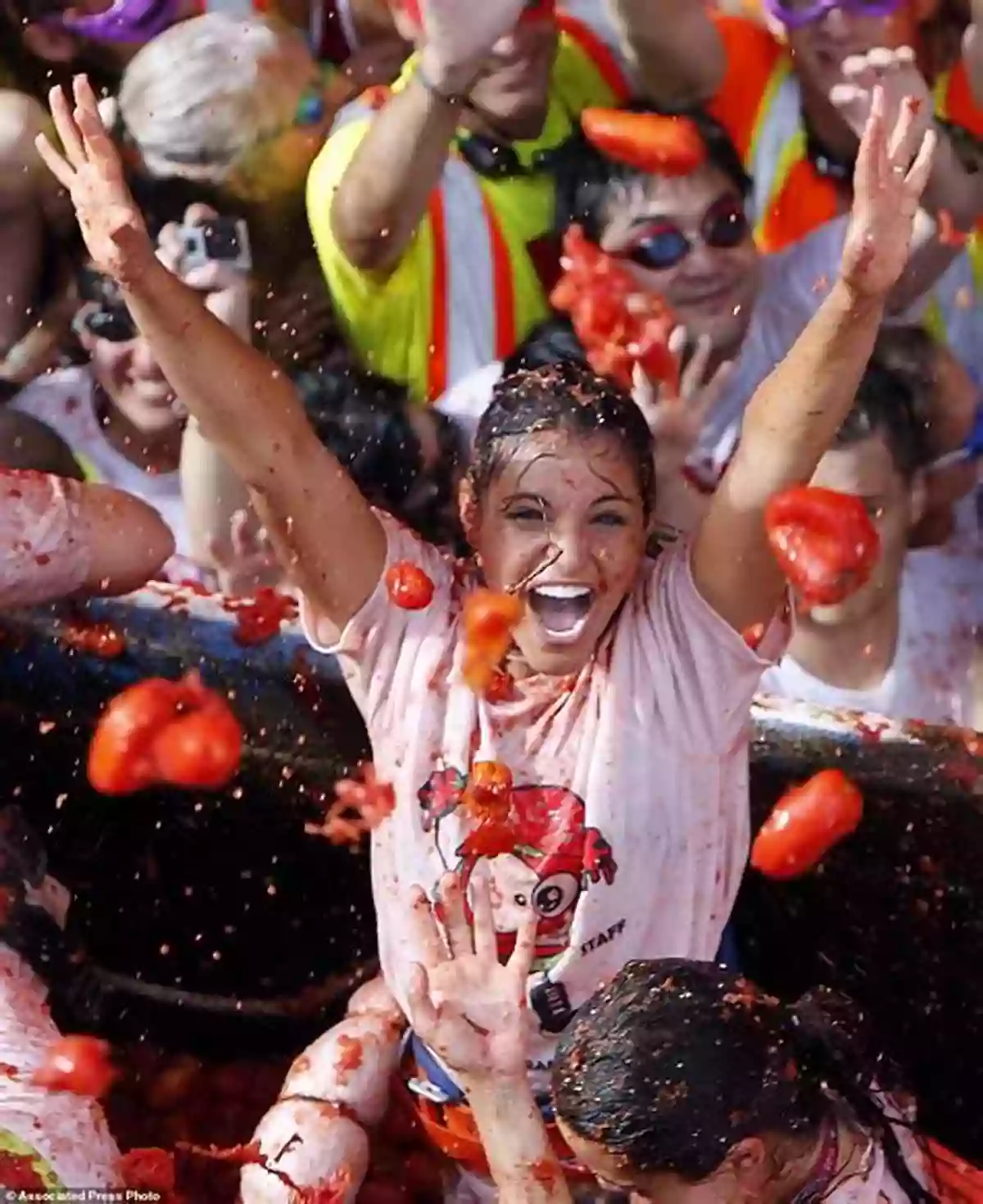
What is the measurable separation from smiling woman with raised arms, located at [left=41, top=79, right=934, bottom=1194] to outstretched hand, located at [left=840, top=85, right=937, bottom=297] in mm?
73

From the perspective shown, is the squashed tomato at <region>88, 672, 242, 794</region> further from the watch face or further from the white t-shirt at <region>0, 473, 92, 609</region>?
the watch face

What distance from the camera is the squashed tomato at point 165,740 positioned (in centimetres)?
85

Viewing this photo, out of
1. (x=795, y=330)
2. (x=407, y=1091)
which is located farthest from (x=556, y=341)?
(x=407, y=1091)

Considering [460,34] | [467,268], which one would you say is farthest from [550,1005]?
[460,34]

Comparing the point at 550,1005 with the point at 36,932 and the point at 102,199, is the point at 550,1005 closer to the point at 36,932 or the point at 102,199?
the point at 36,932

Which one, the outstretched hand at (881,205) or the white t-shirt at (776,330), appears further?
the white t-shirt at (776,330)

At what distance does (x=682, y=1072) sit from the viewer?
58 cm

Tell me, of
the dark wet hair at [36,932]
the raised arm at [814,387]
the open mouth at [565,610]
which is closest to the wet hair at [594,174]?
the raised arm at [814,387]

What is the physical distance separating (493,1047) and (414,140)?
Answer: 460mm

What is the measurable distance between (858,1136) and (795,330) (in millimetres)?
416

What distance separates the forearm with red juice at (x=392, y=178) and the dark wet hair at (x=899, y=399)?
0.83 feet

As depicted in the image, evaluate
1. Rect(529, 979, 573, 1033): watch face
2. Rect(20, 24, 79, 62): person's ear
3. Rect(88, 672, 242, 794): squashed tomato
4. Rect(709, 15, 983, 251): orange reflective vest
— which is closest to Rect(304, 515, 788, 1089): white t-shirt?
Rect(529, 979, 573, 1033): watch face

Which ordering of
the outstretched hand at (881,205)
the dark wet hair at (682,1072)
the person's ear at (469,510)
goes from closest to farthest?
1. the dark wet hair at (682,1072)
2. the outstretched hand at (881,205)
3. the person's ear at (469,510)

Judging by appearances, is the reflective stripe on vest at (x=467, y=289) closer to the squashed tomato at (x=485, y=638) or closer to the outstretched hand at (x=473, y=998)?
the squashed tomato at (x=485, y=638)
